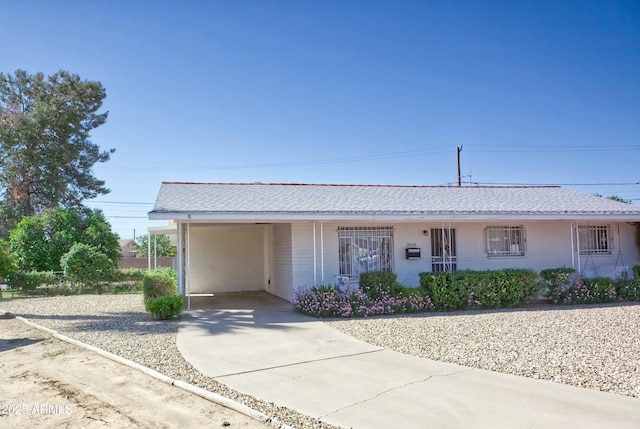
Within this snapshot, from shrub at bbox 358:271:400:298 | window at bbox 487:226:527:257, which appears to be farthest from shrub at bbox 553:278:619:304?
shrub at bbox 358:271:400:298

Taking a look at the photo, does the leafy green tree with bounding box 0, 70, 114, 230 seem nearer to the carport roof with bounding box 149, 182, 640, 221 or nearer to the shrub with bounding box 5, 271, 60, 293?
the shrub with bounding box 5, 271, 60, 293

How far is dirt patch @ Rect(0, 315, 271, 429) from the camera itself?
4.61 meters

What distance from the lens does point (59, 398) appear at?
5.37 meters

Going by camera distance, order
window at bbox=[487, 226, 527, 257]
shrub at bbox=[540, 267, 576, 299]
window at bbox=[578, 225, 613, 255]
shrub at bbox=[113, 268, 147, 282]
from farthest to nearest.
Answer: shrub at bbox=[113, 268, 147, 282] < window at bbox=[578, 225, 613, 255] < window at bbox=[487, 226, 527, 257] < shrub at bbox=[540, 267, 576, 299]

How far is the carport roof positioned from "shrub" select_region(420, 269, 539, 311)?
1778mm

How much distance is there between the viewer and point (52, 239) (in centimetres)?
2117

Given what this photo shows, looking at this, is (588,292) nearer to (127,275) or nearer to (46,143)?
(127,275)

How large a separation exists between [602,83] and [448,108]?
5484 millimetres

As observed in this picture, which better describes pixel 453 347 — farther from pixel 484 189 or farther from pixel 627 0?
pixel 484 189

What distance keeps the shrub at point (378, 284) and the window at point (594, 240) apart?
7.79 meters

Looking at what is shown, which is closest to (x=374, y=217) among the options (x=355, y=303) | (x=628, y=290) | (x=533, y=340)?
(x=355, y=303)

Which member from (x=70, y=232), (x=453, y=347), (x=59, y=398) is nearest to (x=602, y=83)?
(x=453, y=347)

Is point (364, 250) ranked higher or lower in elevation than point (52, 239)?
lower

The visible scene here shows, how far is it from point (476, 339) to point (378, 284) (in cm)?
395
